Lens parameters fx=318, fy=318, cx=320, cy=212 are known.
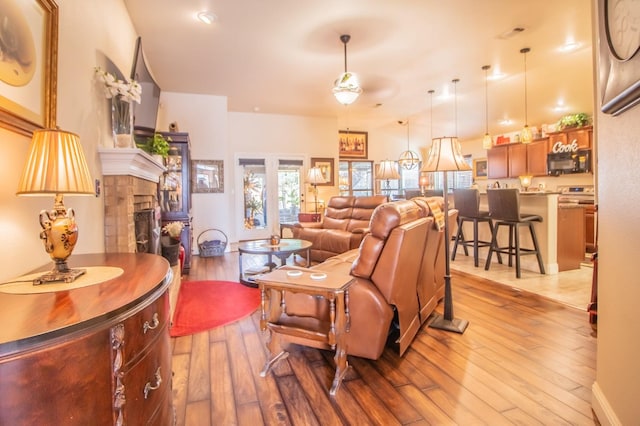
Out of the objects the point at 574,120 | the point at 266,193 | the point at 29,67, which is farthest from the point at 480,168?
the point at 29,67

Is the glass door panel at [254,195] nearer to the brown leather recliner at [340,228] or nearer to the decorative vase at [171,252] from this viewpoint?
the brown leather recliner at [340,228]

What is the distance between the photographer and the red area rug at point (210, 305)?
9.28 feet

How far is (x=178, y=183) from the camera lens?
195 inches

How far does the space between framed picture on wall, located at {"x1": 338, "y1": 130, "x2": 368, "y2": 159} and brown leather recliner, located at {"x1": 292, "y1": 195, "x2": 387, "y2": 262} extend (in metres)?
3.91

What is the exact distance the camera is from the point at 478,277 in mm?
4125

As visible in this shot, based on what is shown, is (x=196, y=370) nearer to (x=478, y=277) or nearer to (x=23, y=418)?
(x=23, y=418)

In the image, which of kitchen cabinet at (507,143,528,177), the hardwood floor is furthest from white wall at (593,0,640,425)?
kitchen cabinet at (507,143,528,177)

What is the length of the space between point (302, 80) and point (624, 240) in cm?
503

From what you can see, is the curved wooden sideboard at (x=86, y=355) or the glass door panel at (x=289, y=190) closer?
the curved wooden sideboard at (x=86, y=355)

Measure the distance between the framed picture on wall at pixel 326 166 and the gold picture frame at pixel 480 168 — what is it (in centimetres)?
458

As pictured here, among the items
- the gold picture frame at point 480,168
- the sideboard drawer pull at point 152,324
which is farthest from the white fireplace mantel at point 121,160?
the gold picture frame at point 480,168

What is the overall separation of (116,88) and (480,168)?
940cm

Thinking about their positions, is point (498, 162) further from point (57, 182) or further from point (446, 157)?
point (57, 182)

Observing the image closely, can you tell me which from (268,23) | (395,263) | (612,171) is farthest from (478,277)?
(268,23)
